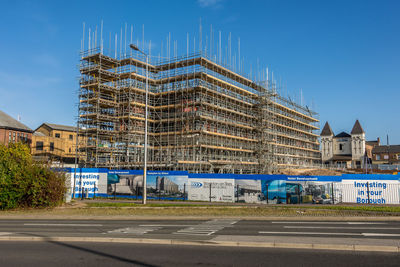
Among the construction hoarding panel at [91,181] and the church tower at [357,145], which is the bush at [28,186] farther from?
the church tower at [357,145]

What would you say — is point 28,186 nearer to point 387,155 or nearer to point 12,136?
point 12,136

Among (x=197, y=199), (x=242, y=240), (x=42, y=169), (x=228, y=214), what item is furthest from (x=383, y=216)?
(x=42, y=169)

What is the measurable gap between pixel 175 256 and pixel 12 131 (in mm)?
75123

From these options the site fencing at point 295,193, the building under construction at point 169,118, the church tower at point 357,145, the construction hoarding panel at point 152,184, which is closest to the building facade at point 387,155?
the church tower at point 357,145

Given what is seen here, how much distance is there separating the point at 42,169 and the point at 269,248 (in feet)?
65.8

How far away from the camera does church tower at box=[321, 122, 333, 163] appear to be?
340ft

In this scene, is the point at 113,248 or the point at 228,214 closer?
the point at 113,248

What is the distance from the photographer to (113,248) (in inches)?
429

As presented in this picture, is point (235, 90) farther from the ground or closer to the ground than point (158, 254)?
farther from the ground

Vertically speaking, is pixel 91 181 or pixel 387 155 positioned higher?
pixel 387 155

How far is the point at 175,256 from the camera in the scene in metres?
9.59

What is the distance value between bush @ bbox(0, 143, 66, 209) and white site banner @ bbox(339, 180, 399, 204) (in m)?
21.0

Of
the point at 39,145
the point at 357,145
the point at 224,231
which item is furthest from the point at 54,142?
the point at 357,145

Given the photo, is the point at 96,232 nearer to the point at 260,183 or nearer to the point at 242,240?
the point at 242,240
